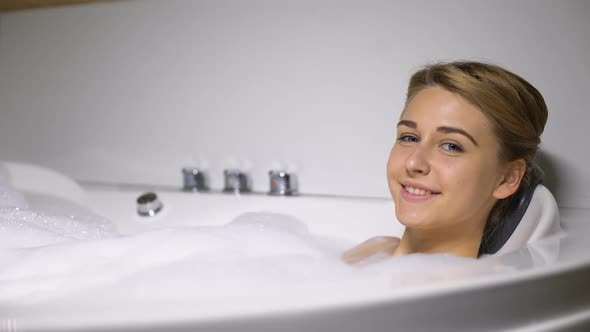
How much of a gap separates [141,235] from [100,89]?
1126mm

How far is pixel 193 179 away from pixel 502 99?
3.59ft

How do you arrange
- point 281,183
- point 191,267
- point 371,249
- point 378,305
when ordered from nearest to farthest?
1. point 378,305
2. point 191,267
3. point 371,249
4. point 281,183

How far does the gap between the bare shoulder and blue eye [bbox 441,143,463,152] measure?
1.00 ft

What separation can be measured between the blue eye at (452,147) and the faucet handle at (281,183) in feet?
2.39

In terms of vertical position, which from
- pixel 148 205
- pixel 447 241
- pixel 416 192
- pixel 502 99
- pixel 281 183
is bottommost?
pixel 148 205

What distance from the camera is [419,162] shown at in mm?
1003

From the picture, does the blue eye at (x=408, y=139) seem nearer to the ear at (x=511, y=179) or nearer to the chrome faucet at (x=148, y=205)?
the ear at (x=511, y=179)

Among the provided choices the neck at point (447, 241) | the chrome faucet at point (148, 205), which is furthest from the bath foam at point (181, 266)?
the chrome faucet at point (148, 205)

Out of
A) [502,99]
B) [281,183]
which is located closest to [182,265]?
[502,99]

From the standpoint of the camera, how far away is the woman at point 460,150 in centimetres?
99

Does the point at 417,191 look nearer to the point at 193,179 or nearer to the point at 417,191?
the point at 417,191

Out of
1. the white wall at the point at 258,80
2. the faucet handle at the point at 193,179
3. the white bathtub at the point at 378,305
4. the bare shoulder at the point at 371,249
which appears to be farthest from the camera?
the faucet handle at the point at 193,179

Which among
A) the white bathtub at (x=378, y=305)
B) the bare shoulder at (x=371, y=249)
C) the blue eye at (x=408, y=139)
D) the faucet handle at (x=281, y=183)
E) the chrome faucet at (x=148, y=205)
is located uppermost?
the blue eye at (x=408, y=139)

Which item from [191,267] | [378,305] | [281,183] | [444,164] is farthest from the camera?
[281,183]
